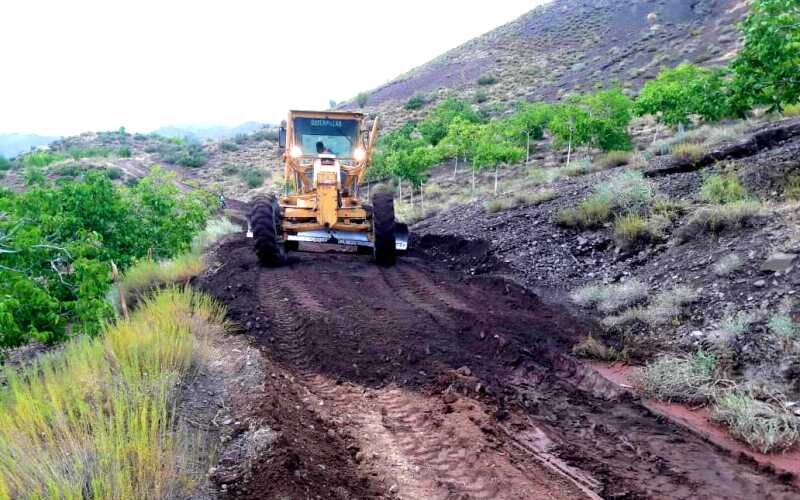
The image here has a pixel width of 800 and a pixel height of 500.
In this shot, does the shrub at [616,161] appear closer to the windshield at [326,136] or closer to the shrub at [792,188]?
the shrub at [792,188]

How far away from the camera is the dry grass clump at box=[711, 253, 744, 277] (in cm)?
795

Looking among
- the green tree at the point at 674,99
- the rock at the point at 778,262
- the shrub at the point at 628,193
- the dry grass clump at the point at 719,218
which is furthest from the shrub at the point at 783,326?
the green tree at the point at 674,99

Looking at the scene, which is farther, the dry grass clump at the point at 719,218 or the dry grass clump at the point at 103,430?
the dry grass clump at the point at 719,218

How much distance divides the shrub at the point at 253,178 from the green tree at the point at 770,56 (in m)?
38.2

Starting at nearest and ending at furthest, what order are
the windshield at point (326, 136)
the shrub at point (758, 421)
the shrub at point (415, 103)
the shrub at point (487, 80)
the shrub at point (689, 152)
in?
the shrub at point (758, 421) → the windshield at point (326, 136) → the shrub at point (689, 152) → the shrub at point (487, 80) → the shrub at point (415, 103)

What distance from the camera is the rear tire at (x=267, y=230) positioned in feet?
39.5

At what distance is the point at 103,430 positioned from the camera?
3.46m

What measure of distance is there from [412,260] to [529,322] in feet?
18.6

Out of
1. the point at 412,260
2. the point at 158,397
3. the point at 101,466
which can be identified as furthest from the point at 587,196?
the point at 101,466

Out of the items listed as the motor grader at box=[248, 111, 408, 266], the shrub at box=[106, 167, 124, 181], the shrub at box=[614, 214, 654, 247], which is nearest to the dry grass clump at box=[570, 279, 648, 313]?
the shrub at box=[614, 214, 654, 247]

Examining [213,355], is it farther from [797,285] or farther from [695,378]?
[797,285]

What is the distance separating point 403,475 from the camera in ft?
14.3

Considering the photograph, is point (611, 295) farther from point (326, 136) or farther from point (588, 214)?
point (326, 136)

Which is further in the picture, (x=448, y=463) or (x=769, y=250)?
(x=769, y=250)
